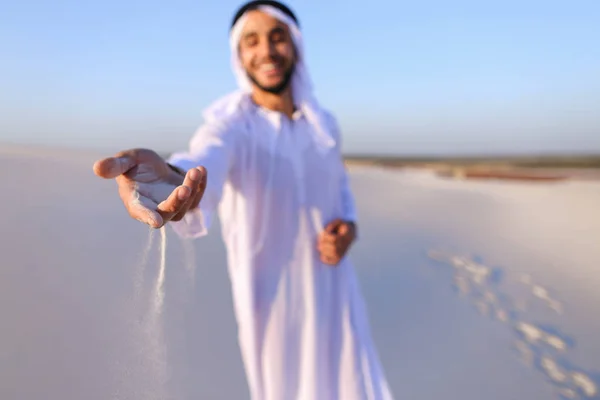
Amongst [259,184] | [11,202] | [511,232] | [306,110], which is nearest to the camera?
[259,184]

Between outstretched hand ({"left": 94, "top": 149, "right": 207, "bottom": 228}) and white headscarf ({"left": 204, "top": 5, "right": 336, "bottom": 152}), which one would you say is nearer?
outstretched hand ({"left": 94, "top": 149, "right": 207, "bottom": 228})

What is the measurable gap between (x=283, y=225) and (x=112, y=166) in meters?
0.71

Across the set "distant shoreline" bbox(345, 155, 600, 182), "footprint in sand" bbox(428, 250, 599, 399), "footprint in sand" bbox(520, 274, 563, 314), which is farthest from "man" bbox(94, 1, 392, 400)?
"distant shoreline" bbox(345, 155, 600, 182)

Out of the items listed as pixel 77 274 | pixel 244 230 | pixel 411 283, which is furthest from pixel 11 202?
pixel 411 283

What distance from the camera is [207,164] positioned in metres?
1.08

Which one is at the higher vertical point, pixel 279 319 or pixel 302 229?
pixel 302 229

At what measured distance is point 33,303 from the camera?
220 cm

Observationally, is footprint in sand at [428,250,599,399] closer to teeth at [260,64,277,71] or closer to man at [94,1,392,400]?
man at [94,1,392,400]

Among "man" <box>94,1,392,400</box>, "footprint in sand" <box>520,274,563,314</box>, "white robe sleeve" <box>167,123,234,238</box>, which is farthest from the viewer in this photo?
"footprint in sand" <box>520,274,563,314</box>

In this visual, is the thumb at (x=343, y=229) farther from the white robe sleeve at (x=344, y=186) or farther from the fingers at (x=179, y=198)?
the fingers at (x=179, y=198)

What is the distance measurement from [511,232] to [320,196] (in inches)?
190

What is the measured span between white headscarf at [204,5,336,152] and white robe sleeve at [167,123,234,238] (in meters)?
0.14

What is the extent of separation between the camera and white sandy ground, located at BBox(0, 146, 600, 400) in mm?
1067

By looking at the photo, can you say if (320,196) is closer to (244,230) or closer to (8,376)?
(244,230)
